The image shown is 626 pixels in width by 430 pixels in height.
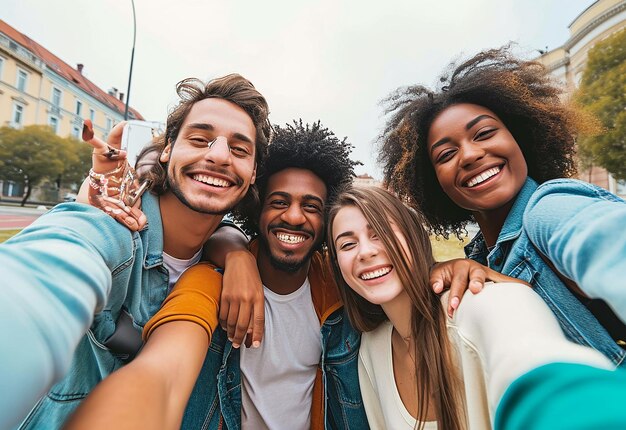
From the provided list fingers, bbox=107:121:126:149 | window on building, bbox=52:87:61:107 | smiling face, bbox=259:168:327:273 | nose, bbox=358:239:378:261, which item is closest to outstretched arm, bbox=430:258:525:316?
nose, bbox=358:239:378:261

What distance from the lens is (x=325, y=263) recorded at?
109 inches

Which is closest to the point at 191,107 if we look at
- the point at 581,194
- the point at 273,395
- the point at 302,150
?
the point at 302,150

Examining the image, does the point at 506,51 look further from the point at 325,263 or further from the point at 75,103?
the point at 75,103

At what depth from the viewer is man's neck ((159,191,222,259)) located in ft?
6.78

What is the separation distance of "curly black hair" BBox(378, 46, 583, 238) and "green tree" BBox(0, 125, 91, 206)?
3488 centimetres

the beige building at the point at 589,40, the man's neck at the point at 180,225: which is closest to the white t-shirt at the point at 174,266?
the man's neck at the point at 180,225

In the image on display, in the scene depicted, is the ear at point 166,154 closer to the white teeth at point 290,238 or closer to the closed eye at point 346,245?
the white teeth at point 290,238

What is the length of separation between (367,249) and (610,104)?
1754 cm

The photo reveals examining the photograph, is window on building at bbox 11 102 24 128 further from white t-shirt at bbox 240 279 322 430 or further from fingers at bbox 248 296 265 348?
fingers at bbox 248 296 265 348

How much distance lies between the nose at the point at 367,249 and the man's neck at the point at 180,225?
3.21ft

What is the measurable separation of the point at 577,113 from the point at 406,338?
1.99 meters

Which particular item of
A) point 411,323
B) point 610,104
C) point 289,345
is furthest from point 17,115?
point 610,104

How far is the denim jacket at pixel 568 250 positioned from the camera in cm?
92

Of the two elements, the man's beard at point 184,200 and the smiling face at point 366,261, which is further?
the man's beard at point 184,200
